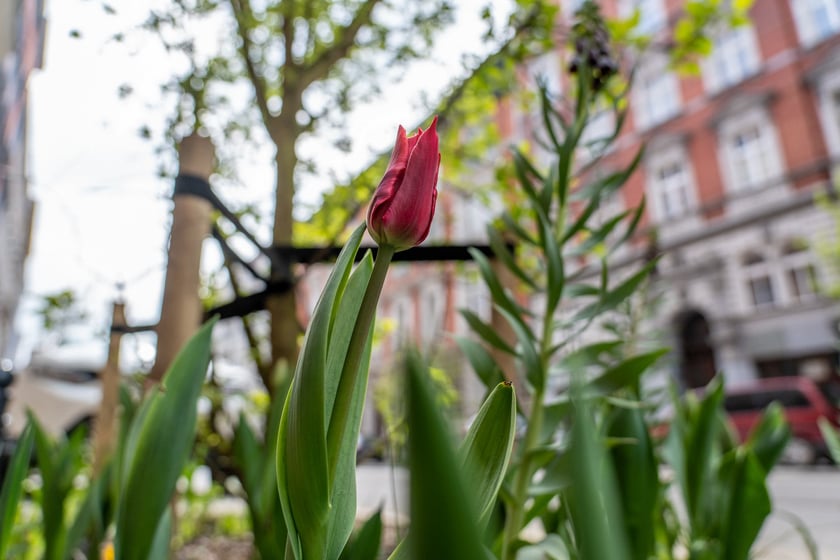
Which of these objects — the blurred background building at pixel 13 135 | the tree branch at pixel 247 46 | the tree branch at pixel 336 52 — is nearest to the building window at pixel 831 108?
the tree branch at pixel 336 52

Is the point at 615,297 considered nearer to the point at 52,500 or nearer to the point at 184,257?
the point at 184,257

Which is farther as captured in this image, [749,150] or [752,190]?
[749,150]

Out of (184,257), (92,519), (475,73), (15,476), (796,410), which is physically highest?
(475,73)

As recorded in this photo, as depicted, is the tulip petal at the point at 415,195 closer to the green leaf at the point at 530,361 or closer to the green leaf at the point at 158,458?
the green leaf at the point at 158,458

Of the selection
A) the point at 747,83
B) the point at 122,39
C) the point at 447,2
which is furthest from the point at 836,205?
the point at 122,39

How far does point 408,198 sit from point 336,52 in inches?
71.1

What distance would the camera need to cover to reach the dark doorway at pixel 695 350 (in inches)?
456

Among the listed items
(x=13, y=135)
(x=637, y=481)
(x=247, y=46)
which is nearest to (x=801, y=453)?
(x=247, y=46)

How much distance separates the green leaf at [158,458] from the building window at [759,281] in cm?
1229

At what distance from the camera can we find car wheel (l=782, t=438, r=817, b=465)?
764 centimetres

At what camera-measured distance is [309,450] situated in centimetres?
25

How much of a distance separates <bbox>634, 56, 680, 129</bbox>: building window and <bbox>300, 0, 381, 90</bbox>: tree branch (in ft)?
40.7

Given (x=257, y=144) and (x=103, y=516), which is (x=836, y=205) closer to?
(x=257, y=144)

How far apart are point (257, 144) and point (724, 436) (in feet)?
6.21
